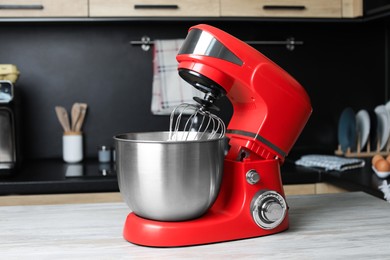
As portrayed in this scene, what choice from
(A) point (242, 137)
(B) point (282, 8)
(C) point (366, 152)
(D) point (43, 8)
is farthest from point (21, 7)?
(C) point (366, 152)

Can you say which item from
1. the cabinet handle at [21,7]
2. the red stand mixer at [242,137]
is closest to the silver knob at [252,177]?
the red stand mixer at [242,137]

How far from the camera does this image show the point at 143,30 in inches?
102

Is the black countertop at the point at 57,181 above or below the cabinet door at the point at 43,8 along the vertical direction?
below

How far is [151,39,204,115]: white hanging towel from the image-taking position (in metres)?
2.57

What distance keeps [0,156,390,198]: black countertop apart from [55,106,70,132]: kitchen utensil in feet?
0.92

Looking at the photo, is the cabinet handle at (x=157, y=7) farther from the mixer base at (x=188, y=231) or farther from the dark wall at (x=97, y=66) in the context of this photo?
the mixer base at (x=188, y=231)

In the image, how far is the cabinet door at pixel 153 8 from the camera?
89.8 inches

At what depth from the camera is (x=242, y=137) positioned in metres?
1.04

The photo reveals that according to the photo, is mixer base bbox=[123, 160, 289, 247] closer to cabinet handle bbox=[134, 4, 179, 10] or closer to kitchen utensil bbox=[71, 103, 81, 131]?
cabinet handle bbox=[134, 4, 179, 10]

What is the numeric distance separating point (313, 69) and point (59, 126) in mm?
1285

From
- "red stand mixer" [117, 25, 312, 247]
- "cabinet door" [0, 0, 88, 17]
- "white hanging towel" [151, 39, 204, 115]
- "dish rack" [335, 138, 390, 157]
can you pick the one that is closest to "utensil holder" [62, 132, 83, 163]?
"white hanging towel" [151, 39, 204, 115]

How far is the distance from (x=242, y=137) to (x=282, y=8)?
1.50 meters

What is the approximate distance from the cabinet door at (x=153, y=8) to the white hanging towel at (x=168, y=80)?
0.93ft

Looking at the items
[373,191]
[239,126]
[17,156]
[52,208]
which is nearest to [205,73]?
[239,126]
